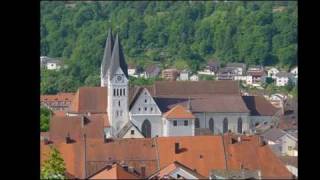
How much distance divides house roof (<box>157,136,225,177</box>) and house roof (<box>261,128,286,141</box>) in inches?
73.8

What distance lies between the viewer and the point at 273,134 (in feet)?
54.6

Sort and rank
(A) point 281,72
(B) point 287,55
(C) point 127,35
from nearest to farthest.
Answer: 1. (A) point 281,72
2. (B) point 287,55
3. (C) point 127,35

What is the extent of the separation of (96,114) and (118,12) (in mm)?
25571

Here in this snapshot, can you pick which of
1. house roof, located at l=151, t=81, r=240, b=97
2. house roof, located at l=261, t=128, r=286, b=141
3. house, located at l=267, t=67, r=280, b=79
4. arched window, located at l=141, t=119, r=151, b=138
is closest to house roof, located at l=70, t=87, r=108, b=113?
arched window, located at l=141, t=119, r=151, b=138

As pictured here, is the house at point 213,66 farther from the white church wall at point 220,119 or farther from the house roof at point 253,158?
the house roof at point 253,158

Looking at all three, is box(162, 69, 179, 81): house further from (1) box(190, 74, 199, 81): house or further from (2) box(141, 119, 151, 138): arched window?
(2) box(141, 119, 151, 138): arched window

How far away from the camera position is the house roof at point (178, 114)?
746 inches

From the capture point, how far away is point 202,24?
139 ft

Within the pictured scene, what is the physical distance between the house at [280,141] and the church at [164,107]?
1.96 metres

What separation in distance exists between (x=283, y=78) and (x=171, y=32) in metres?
13.5
